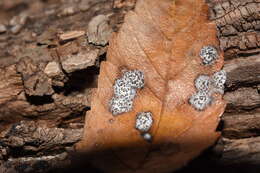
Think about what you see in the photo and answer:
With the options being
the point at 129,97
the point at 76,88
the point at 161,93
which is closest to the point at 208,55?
the point at 161,93

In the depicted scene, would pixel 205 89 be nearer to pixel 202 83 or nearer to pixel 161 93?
pixel 202 83

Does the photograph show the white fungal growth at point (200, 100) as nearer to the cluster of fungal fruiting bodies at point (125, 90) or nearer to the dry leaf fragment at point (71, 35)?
the cluster of fungal fruiting bodies at point (125, 90)

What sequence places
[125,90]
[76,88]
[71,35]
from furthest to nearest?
[71,35]
[76,88]
[125,90]

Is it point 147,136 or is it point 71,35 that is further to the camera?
point 71,35

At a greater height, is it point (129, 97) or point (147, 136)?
point (129, 97)

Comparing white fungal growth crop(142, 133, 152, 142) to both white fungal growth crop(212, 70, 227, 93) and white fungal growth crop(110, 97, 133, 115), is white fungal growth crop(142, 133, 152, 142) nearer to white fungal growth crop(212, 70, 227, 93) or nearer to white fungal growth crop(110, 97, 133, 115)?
white fungal growth crop(110, 97, 133, 115)

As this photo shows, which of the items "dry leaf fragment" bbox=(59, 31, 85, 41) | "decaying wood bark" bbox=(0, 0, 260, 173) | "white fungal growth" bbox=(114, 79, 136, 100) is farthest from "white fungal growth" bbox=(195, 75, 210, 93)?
"dry leaf fragment" bbox=(59, 31, 85, 41)

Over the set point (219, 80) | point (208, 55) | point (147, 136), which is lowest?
point (147, 136)
